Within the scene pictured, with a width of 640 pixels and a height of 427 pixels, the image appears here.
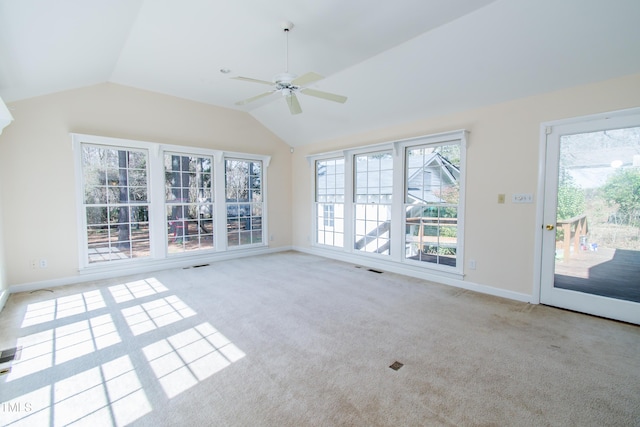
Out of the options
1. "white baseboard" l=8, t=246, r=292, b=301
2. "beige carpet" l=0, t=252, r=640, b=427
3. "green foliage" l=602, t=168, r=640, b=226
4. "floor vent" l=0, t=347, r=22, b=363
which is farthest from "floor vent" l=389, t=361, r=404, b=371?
"white baseboard" l=8, t=246, r=292, b=301

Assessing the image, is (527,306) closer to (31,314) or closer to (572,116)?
(572,116)

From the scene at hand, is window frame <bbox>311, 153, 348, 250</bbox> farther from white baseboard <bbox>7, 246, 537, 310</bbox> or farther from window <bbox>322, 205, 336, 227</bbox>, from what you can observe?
white baseboard <bbox>7, 246, 537, 310</bbox>

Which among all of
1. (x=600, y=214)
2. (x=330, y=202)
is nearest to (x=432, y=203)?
(x=600, y=214)

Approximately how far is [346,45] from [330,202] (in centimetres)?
338

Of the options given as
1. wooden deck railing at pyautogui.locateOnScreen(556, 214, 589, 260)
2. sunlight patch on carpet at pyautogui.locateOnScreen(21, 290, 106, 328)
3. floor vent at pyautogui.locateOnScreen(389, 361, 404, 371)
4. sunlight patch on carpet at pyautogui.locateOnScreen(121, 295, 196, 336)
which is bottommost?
floor vent at pyautogui.locateOnScreen(389, 361, 404, 371)

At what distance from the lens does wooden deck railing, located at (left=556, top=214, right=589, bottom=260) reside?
328 cm

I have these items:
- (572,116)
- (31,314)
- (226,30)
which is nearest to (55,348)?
(31,314)

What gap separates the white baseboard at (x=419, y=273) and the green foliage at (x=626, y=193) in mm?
1313

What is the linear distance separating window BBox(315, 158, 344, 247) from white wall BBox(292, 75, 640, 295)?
90.0 inches

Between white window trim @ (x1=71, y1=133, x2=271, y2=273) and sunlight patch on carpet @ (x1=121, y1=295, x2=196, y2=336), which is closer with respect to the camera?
sunlight patch on carpet @ (x1=121, y1=295, x2=196, y2=336)

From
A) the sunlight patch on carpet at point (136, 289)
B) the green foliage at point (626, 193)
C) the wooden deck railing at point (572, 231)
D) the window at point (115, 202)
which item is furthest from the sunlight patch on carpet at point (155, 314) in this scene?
the green foliage at point (626, 193)

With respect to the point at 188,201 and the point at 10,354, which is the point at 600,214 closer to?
the point at 10,354

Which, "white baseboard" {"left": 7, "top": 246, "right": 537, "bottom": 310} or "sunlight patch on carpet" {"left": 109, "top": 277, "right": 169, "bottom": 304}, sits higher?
"white baseboard" {"left": 7, "top": 246, "right": 537, "bottom": 310}

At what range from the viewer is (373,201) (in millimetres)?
5441
